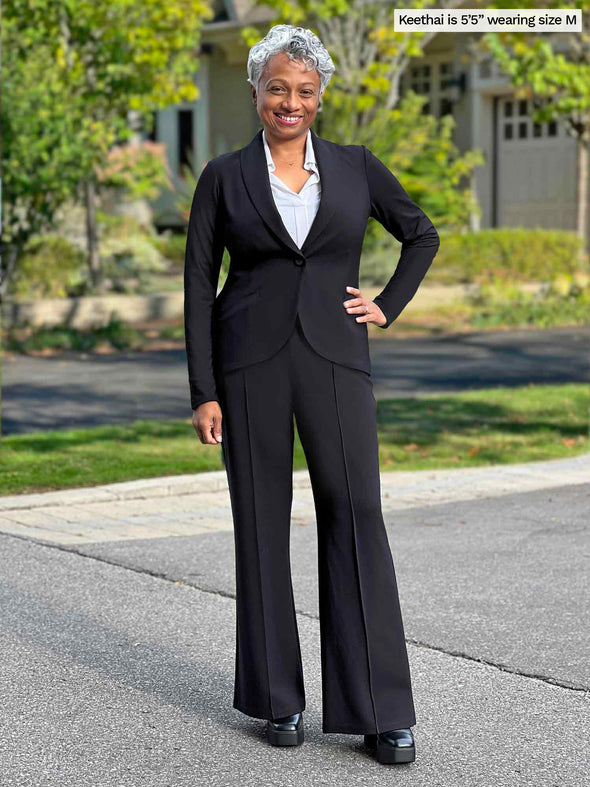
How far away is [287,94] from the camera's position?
4.02m

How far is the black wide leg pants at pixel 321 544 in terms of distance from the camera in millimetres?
4074

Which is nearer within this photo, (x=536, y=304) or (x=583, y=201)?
(x=536, y=304)

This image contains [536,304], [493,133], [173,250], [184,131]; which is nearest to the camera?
[536,304]

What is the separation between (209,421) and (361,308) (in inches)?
22.3

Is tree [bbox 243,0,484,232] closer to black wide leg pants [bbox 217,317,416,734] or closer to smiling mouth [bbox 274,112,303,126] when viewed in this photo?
smiling mouth [bbox 274,112,303,126]

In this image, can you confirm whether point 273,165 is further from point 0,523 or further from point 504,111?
point 504,111

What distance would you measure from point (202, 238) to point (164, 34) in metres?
17.1

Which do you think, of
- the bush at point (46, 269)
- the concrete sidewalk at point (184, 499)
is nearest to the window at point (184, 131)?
the bush at point (46, 269)

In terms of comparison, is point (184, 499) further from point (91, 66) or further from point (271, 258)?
point (91, 66)

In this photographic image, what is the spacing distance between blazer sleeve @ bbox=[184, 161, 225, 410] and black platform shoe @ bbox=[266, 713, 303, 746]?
39.1 inches

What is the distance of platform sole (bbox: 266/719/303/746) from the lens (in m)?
4.20

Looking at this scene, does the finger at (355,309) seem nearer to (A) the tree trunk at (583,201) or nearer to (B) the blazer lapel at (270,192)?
(B) the blazer lapel at (270,192)

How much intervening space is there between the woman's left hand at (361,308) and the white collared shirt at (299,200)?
0.72ft

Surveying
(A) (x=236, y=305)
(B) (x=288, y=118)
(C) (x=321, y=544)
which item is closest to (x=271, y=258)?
(A) (x=236, y=305)
